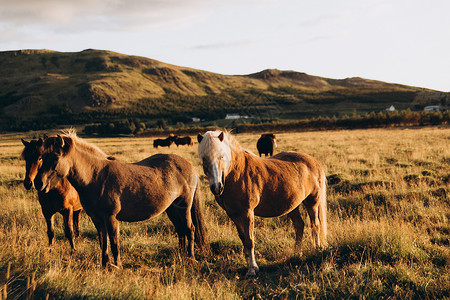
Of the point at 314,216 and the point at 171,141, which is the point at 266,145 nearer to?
the point at 314,216

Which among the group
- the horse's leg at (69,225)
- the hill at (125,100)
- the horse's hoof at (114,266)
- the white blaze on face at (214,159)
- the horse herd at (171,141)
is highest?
the hill at (125,100)

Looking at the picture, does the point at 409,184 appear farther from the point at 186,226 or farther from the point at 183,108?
the point at 183,108

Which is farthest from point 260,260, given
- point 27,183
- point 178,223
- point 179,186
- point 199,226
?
point 27,183

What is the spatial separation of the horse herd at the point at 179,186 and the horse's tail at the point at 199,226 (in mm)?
17

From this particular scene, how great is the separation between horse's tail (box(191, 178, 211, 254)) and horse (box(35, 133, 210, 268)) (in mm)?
41

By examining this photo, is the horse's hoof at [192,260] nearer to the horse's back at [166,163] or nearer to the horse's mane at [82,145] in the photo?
the horse's back at [166,163]

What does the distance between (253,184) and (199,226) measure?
164 cm

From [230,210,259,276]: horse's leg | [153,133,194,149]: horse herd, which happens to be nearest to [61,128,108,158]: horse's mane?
[230,210,259,276]: horse's leg

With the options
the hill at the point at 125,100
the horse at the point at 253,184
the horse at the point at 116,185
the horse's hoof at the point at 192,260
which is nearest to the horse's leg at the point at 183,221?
the horse at the point at 116,185

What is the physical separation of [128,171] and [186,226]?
4.66 feet

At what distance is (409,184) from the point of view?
9.43 meters

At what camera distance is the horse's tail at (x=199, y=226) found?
17.2 ft

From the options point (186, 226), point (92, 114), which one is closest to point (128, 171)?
point (186, 226)

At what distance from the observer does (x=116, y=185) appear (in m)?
4.35
